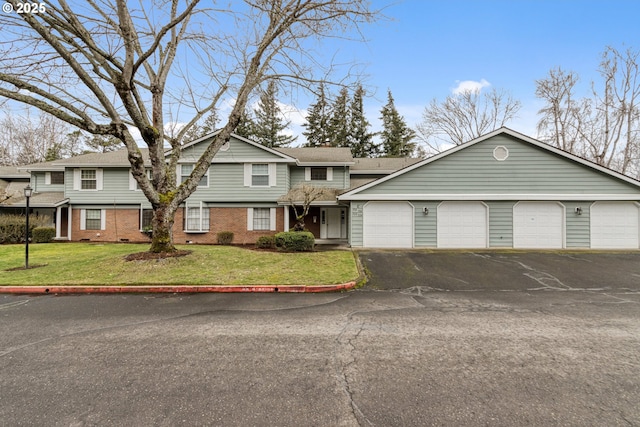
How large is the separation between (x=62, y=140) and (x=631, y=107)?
55.7 metres

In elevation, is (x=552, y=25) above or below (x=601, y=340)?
above

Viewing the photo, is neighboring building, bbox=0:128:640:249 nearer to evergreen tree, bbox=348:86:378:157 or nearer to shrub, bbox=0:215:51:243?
shrub, bbox=0:215:51:243

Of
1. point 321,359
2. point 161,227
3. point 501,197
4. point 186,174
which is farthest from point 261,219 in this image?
point 321,359

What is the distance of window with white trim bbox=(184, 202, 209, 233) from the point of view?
56.2ft

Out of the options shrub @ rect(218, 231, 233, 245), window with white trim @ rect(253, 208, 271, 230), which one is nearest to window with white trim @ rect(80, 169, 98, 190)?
shrub @ rect(218, 231, 233, 245)

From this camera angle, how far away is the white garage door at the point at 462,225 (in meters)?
14.0

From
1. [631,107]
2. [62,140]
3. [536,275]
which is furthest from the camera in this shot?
[62,140]

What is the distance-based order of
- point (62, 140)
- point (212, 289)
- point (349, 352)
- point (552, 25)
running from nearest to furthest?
1. point (349, 352)
2. point (212, 289)
3. point (552, 25)
4. point (62, 140)

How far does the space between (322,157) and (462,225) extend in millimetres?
9319

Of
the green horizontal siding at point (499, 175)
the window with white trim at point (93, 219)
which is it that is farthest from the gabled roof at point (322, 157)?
the window with white trim at point (93, 219)

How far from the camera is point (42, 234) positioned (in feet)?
54.2

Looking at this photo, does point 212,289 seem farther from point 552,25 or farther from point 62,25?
point 552,25

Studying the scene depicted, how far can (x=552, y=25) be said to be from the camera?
521 inches

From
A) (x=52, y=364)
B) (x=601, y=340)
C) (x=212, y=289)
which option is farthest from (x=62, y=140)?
(x=601, y=340)
